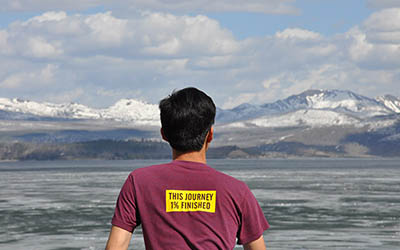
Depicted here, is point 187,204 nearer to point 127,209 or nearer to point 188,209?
point 188,209

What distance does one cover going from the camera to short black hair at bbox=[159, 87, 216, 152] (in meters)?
6.90

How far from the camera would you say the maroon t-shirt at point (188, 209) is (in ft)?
22.2

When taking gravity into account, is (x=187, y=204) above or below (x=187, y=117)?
below

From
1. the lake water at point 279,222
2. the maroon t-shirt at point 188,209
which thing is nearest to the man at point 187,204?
Answer: the maroon t-shirt at point 188,209

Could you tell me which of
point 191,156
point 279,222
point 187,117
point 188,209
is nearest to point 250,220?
point 188,209

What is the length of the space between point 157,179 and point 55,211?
6225 centimetres

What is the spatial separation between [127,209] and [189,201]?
549 mm

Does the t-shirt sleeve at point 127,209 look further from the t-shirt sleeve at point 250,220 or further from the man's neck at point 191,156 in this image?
the t-shirt sleeve at point 250,220

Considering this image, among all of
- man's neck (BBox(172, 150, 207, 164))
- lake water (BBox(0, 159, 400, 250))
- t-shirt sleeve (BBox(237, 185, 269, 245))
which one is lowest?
lake water (BBox(0, 159, 400, 250))

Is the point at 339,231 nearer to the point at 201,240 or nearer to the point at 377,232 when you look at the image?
the point at 377,232

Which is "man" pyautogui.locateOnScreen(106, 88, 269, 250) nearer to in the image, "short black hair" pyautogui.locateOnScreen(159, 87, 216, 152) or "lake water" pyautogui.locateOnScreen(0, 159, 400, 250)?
"short black hair" pyautogui.locateOnScreen(159, 87, 216, 152)

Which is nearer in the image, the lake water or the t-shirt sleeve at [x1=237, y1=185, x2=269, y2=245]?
the t-shirt sleeve at [x1=237, y1=185, x2=269, y2=245]

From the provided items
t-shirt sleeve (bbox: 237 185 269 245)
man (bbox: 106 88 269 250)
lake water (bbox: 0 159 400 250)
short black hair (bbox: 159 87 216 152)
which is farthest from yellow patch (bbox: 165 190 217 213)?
lake water (bbox: 0 159 400 250)

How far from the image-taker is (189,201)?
676cm
